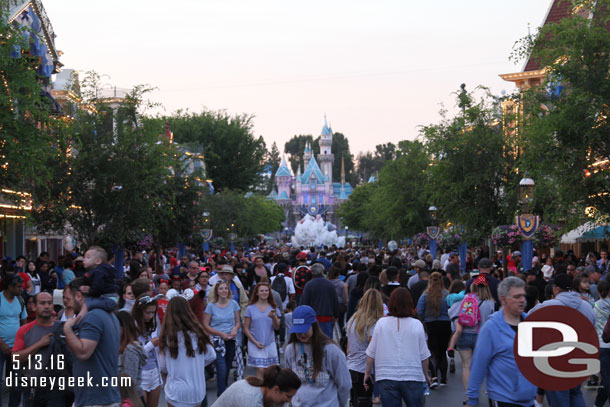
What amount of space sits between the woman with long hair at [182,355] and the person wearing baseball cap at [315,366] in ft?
3.57

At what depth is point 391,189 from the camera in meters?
53.9

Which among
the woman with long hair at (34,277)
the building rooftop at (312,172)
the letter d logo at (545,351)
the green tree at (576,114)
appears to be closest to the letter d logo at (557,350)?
the letter d logo at (545,351)

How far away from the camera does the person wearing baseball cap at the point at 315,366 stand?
300 inches

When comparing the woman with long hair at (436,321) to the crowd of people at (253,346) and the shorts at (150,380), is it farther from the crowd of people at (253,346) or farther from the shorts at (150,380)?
the shorts at (150,380)

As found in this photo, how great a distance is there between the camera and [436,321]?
44.1 feet

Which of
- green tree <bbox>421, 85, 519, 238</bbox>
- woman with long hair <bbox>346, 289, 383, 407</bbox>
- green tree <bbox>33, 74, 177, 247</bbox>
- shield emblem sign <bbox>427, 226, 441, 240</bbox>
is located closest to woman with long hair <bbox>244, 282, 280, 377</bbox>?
woman with long hair <bbox>346, 289, 383, 407</bbox>

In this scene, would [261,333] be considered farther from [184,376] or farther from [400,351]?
[400,351]

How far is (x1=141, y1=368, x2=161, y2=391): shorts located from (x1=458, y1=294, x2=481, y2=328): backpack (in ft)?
14.6

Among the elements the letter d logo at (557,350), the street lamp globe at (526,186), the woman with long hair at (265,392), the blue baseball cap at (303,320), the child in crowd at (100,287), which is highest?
the street lamp globe at (526,186)

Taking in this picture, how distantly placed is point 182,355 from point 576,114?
14.8 meters

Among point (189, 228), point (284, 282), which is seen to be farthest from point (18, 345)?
point (189, 228)

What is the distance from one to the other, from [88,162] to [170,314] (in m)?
22.1

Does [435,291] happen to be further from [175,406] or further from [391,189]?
[391,189]

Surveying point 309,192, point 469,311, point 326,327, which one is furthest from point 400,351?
point 309,192
